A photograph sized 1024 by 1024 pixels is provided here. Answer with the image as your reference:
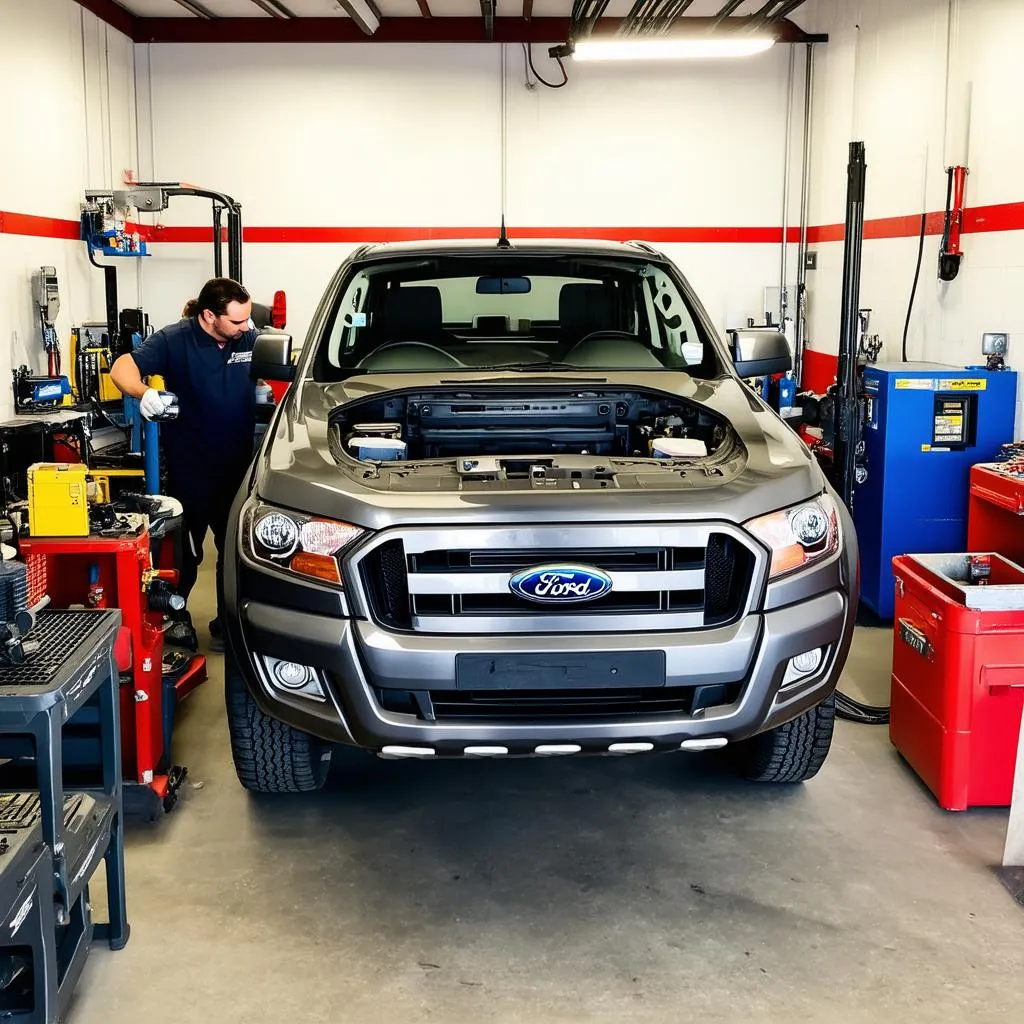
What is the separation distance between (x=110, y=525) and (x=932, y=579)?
7.70ft

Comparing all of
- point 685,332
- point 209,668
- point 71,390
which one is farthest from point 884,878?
point 71,390

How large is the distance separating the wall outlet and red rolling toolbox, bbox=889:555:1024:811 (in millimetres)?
2454

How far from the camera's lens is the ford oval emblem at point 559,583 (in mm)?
2605

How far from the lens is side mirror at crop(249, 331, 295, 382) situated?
3666 millimetres

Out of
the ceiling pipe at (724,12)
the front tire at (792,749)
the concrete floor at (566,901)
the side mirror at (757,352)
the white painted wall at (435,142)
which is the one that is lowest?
the concrete floor at (566,901)

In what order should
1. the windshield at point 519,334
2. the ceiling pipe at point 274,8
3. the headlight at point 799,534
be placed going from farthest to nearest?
1. the ceiling pipe at point 274,8
2. the windshield at point 519,334
3. the headlight at point 799,534

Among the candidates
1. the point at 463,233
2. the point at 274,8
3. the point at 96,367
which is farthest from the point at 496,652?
the point at 274,8

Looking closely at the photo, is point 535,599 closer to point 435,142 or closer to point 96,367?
point 96,367

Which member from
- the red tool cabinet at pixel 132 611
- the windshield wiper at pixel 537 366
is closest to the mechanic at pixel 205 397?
the red tool cabinet at pixel 132 611

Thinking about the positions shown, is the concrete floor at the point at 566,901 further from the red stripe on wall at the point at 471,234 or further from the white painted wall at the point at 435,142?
the white painted wall at the point at 435,142

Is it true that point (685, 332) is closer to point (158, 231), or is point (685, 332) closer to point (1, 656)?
point (1, 656)

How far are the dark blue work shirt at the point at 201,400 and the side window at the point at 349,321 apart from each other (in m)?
0.83

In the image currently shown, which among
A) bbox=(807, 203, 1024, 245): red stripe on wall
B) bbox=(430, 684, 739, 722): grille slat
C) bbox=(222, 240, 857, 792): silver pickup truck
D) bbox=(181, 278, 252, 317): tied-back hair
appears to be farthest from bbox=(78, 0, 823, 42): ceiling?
bbox=(430, 684, 739, 722): grille slat

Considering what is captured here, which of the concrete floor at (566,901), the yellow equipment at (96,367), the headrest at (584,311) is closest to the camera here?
the concrete floor at (566,901)
